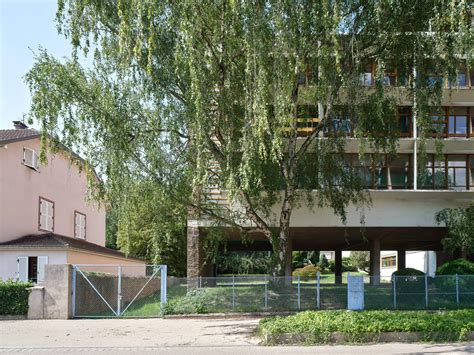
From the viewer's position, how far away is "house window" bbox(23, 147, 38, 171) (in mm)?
29578

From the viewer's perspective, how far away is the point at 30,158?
30125 millimetres

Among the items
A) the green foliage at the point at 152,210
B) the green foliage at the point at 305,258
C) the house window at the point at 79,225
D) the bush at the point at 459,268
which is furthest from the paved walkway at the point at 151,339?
the green foliage at the point at 305,258

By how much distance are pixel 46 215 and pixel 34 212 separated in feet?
5.56

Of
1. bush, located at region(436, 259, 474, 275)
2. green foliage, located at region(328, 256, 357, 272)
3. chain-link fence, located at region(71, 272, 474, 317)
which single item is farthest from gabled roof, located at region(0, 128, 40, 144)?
green foliage, located at region(328, 256, 357, 272)

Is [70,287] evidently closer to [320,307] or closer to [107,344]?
[107,344]

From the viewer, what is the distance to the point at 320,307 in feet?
69.7

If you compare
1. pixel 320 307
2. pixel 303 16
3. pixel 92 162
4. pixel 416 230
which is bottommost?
pixel 320 307

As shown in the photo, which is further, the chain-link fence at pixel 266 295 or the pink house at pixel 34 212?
the pink house at pixel 34 212

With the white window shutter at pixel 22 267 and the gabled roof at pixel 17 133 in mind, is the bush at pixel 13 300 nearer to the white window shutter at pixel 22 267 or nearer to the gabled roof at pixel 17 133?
the white window shutter at pixel 22 267

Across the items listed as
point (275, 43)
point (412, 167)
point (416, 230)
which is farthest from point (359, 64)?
point (416, 230)

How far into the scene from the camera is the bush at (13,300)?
19281 millimetres

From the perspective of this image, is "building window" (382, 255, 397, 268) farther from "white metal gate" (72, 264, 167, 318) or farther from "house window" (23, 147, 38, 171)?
"white metal gate" (72, 264, 167, 318)

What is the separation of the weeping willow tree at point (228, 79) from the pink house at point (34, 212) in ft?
14.8

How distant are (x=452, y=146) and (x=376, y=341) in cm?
1682
